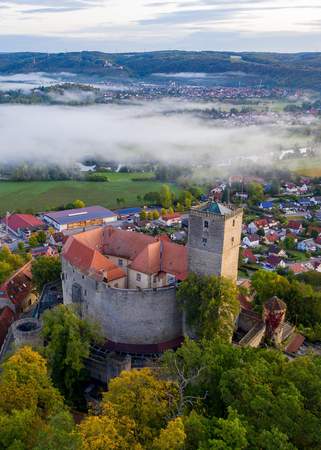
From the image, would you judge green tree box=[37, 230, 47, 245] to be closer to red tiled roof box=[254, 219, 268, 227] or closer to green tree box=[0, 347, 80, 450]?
red tiled roof box=[254, 219, 268, 227]

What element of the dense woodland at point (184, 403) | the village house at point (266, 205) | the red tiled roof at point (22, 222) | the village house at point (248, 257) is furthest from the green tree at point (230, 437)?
the village house at point (266, 205)

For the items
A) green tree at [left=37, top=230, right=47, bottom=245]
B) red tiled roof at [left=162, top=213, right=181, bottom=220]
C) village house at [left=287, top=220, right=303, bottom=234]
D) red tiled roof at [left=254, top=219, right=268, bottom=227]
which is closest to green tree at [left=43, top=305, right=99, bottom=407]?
green tree at [left=37, top=230, right=47, bottom=245]

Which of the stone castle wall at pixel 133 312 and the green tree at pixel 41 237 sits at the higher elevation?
the stone castle wall at pixel 133 312

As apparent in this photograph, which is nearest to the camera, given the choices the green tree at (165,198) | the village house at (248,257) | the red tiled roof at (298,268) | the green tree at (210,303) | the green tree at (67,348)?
the green tree at (67,348)

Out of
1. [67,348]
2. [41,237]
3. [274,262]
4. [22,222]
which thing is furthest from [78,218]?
[67,348]

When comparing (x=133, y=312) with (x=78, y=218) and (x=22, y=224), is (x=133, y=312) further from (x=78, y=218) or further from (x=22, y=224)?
(x=78, y=218)

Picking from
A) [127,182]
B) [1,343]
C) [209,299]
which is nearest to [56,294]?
[1,343]

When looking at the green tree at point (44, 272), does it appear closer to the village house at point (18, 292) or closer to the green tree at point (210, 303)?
the village house at point (18, 292)
